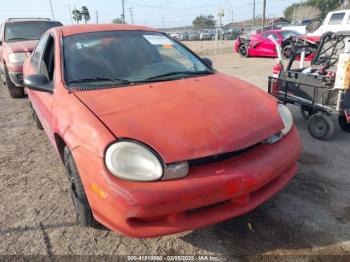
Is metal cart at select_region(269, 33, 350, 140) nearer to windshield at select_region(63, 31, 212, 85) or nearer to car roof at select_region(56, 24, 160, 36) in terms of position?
windshield at select_region(63, 31, 212, 85)

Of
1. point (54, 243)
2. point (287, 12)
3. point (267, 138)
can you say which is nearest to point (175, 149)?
point (267, 138)

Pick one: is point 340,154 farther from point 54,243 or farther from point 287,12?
point 287,12

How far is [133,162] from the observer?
1.94m

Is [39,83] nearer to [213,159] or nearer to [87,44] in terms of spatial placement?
[87,44]

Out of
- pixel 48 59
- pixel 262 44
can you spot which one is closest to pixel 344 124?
pixel 48 59

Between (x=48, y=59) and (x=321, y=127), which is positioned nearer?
(x=48, y=59)

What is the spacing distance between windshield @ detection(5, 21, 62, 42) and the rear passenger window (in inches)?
464

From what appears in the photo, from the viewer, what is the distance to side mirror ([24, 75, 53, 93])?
9.36ft

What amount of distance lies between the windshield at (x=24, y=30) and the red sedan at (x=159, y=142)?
536 cm

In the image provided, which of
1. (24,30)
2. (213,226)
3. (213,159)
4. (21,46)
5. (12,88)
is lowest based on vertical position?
(213,226)

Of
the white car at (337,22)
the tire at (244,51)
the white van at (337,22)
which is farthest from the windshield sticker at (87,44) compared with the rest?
the white van at (337,22)

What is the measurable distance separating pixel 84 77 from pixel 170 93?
0.79 m

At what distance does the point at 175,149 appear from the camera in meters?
1.96

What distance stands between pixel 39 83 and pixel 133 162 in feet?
4.98
